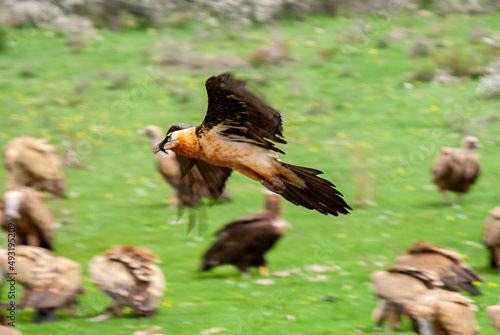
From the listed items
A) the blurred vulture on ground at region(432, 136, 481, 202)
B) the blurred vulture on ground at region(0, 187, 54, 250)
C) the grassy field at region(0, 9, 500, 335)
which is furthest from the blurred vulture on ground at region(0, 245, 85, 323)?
the blurred vulture on ground at region(432, 136, 481, 202)

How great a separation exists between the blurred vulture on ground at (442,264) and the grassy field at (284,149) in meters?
0.38

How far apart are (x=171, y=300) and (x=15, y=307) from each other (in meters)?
1.57

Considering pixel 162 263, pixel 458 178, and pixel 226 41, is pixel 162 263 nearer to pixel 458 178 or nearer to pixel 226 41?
pixel 458 178

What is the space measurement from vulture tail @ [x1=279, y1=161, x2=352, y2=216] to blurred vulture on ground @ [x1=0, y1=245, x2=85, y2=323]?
3.44m

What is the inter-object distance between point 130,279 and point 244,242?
1.93m

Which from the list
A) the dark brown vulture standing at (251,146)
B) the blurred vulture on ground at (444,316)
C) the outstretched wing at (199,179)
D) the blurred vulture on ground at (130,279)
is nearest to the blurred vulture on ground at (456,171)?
the blurred vulture on ground at (444,316)

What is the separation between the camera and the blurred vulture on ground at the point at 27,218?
9.06m

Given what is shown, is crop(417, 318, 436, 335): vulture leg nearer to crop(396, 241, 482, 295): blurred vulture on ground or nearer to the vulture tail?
crop(396, 241, 482, 295): blurred vulture on ground

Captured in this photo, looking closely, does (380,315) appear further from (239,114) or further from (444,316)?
(239,114)

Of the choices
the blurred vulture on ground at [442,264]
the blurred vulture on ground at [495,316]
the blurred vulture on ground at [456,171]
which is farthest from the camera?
the blurred vulture on ground at [456,171]

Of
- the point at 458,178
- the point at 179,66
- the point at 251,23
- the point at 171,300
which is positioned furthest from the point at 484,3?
the point at 171,300

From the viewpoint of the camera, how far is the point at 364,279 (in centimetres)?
951

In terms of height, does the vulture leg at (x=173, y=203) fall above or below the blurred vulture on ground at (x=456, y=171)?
below

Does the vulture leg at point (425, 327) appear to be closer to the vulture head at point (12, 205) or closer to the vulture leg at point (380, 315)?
the vulture leg at point (380, 315)
